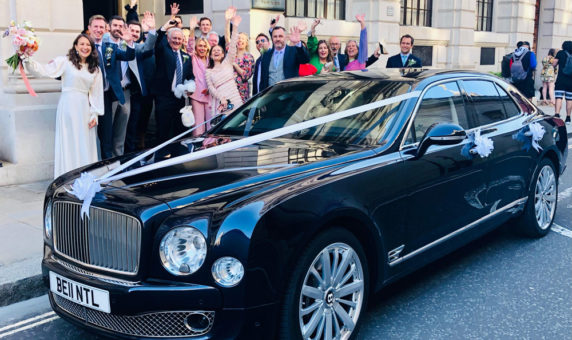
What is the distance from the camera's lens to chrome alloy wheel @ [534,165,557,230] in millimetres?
5730

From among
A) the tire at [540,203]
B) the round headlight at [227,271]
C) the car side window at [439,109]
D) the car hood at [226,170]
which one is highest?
the car side window at [439,109]

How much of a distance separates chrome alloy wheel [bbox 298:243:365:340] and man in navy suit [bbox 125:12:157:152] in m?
4.71

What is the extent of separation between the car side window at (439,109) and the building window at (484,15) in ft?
→ 58.9

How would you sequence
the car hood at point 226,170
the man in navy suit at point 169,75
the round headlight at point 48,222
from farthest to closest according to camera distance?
1. the man in navy suit at point 169,75
2. the round headlight at point 48,222
3. the car hood at point 226,170

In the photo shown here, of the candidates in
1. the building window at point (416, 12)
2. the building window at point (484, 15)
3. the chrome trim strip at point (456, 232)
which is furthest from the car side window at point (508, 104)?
the building window at point (484, 15)

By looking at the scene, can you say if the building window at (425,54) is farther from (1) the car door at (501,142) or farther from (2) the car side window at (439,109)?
(2) the car side window at (439,109)

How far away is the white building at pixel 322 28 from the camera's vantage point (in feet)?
25.3

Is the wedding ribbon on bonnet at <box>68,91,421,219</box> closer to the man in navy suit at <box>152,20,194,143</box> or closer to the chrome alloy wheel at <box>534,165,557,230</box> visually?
the chrome alloy wheel at <box>534,165,557,230</box>

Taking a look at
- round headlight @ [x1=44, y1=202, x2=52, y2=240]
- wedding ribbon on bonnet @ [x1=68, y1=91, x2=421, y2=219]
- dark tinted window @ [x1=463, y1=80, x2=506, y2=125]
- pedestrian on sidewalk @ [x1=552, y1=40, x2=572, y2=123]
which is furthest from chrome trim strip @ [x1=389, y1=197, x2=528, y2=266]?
pedestrian on sidewalk @ [x1=552, y1=40, x2=572, y2=123]

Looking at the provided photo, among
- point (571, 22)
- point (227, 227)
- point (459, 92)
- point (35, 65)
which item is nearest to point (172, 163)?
point (227, 227)

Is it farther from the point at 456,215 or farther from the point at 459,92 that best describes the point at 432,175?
the point at 459,92

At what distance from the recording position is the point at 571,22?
25828mm

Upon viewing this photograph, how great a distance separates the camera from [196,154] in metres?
4.03

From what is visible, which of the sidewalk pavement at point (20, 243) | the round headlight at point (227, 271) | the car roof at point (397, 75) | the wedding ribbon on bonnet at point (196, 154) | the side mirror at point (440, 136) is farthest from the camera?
the car roof at point (397, 75)
